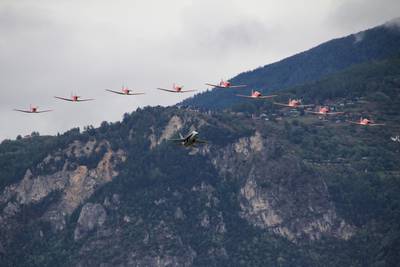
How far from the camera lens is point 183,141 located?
191 m
